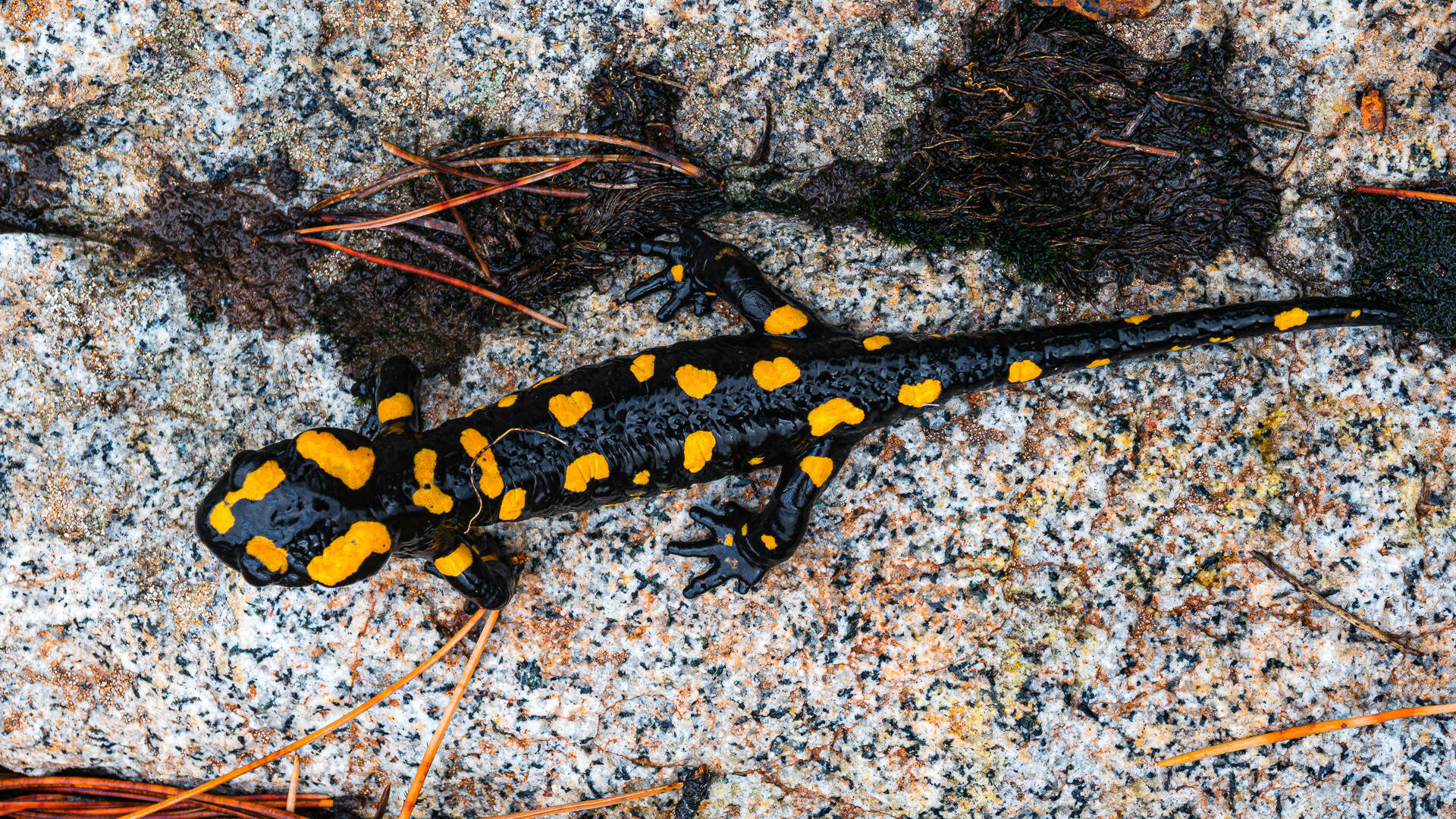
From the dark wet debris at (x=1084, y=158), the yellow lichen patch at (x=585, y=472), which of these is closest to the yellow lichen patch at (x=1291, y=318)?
the dark wet debris at (x=1084, y=158)

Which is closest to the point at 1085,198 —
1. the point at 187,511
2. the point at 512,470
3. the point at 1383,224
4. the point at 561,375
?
the point at 1383,224

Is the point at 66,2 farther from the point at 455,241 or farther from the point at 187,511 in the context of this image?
the point at 187,511

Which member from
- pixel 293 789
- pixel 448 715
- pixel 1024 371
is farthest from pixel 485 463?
pixel 1024 371

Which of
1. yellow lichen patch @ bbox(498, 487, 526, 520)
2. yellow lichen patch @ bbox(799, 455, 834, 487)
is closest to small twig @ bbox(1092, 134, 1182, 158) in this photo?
yellow lichen patch @ bbox(799, 455, 834, 487)

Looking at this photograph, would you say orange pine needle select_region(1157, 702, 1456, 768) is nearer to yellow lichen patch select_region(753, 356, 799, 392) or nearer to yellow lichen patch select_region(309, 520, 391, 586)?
yellow lichen patch select_region(753, 356, 799, 392)

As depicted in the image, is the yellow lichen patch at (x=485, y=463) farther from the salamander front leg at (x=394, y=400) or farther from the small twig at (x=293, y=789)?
the small twig at (x=293, y=789)
